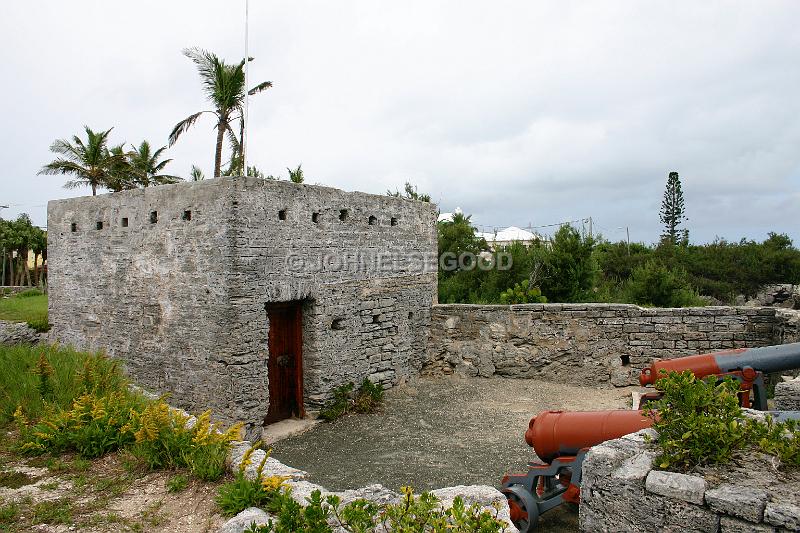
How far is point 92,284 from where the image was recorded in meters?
10.7

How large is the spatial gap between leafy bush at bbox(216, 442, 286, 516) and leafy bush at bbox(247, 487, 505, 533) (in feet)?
1.14

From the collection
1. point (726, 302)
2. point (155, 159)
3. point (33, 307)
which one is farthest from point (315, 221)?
point (726, 302)

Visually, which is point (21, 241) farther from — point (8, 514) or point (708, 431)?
point (708, 431)

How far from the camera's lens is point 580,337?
11.5 metres

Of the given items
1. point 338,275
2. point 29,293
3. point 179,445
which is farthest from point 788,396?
point 29,293

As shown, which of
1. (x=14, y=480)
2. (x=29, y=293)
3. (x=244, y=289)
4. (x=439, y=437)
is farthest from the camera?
(x=29, y=293)

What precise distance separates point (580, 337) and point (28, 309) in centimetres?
1528

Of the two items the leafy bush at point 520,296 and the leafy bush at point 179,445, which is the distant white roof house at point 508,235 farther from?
→ the leafy bush at point 179,445

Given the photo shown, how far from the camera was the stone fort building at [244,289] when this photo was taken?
8.43 m

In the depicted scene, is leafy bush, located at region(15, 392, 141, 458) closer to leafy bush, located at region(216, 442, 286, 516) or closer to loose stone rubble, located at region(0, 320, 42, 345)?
leafy bush, located at region(216, 442, 286, 516)

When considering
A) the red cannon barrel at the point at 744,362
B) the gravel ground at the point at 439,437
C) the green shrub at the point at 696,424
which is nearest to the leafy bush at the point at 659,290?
the gravel ground at the point at 439,437

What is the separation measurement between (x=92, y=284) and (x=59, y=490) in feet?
24.1

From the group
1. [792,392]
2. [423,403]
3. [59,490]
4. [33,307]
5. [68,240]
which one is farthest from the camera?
[33,307]

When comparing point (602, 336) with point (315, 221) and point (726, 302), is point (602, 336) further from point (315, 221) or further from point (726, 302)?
point (726, 302)
